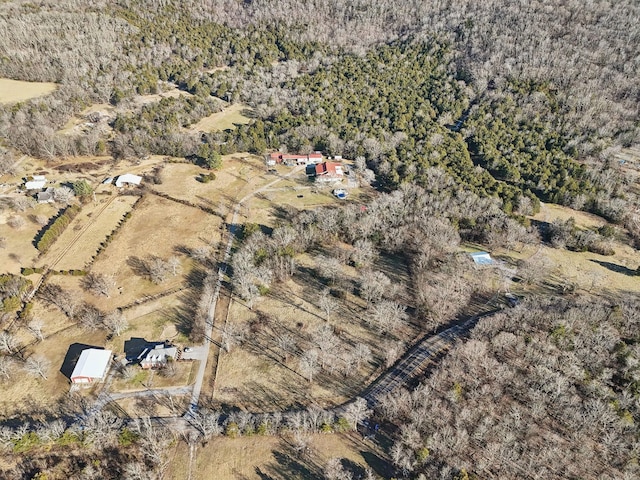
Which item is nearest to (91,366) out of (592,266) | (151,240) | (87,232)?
(151,240)

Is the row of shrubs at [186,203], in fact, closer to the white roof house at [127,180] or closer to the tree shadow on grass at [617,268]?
the white roof house at [127,180]

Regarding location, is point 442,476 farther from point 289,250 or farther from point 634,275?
point 634,275

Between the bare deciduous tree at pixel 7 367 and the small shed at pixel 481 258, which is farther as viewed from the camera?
the small shed at pixel 481 258

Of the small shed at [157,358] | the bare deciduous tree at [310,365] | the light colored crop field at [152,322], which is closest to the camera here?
the bare deciduous tree at [310,365]

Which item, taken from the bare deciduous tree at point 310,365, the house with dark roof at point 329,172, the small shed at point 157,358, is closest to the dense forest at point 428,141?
the house with dark roof at point 329,172

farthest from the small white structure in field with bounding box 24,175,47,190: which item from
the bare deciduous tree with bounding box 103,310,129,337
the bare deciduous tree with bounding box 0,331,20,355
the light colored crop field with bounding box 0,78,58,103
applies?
the bare deciduous tree with bounding box 103,310,129,337

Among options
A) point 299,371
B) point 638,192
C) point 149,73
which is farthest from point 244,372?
point 149,73
